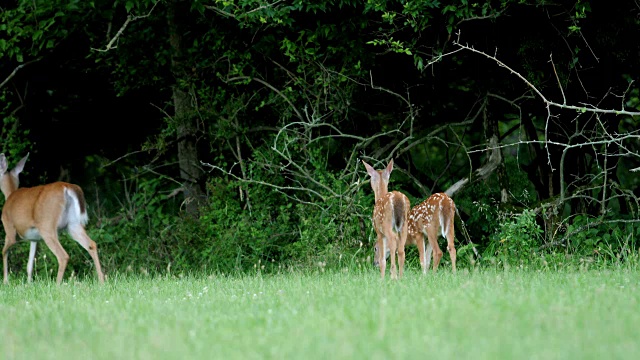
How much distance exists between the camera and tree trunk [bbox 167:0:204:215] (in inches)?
555

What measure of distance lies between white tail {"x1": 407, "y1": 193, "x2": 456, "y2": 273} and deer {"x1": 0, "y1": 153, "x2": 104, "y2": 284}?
3928 millimetres

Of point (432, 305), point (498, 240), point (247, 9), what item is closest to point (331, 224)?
point (498, 240)

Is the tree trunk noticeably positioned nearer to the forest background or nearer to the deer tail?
the forest background

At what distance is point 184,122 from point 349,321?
8.74m

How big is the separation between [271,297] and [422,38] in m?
5.55

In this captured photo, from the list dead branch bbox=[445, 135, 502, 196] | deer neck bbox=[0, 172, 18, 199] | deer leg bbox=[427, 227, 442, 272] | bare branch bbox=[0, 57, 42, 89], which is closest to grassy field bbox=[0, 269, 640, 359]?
deer leg bbox=[427, 227, 442, 272]

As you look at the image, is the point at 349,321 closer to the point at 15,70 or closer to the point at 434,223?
the point at 434,223

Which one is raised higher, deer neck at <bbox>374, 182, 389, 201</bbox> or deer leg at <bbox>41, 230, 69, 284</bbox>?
deer neck at <bbox>374, 182, 389, 201</bbox>

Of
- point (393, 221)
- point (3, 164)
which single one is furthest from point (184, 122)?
point (393, 221)

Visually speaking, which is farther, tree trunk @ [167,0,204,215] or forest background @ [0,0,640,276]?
tree trunk @ [167,0,204,215]

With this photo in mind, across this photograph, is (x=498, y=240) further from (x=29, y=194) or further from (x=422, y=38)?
(x=29, y=194)

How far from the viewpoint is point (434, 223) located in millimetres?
10812

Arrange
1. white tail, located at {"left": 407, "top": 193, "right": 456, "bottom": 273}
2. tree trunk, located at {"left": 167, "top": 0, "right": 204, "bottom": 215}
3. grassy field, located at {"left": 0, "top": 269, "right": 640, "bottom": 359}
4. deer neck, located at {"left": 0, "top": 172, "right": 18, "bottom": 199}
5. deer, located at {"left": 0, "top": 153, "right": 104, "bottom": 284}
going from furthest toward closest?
1. tree trunk, located at {"left": 167, "top": 0, "right": 204, "bottom": 215}
2. deer neck, located at {"left": 0, "top": 172, "right": 18, "bottom": 199}
3. deer, located at {"left": 0, "top": 153, "right": 104, "bottom": 284}
4. white tail, located at {"left": 407, "top": 193, "right": 456, "bottom": 273}
5. grassy field, located at {"left": 0, "top": 269, "right": 640, "bottom": 359}

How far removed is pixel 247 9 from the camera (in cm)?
1245
